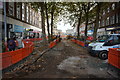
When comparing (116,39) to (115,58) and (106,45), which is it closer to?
(106,45)

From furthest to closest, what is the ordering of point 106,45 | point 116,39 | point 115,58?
1. point 106,45
2. point 116,39
3. point 115,58

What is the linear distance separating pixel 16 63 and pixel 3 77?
160cm

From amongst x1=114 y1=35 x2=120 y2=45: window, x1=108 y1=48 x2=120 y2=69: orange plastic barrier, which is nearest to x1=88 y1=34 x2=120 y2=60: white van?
x1=114 y1=35 x2=120 y2=45: window

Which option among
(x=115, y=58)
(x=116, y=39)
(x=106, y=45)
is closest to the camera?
(x=115, y=58)

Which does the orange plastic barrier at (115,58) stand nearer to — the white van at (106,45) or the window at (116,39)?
the white van at (106,45)

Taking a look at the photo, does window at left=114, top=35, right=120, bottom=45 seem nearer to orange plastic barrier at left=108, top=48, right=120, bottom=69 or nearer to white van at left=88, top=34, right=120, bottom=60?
white van at left=88, top=34, right=120, bottom=60

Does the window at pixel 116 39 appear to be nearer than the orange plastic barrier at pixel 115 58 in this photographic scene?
No

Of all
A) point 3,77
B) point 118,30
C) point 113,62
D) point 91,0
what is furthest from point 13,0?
point 118,30

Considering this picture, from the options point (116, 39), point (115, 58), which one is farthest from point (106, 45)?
point (115, 58)

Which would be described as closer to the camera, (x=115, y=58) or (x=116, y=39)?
(x=115, y=58)

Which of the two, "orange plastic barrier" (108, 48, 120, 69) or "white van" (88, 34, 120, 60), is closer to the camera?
"orange plastic barrier" (108, 48, 120, 69)

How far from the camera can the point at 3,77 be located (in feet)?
14.8

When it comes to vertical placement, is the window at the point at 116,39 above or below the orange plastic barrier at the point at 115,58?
above

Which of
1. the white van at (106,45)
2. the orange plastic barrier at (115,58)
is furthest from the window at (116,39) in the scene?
the orange plastic barrier at (115,58)
